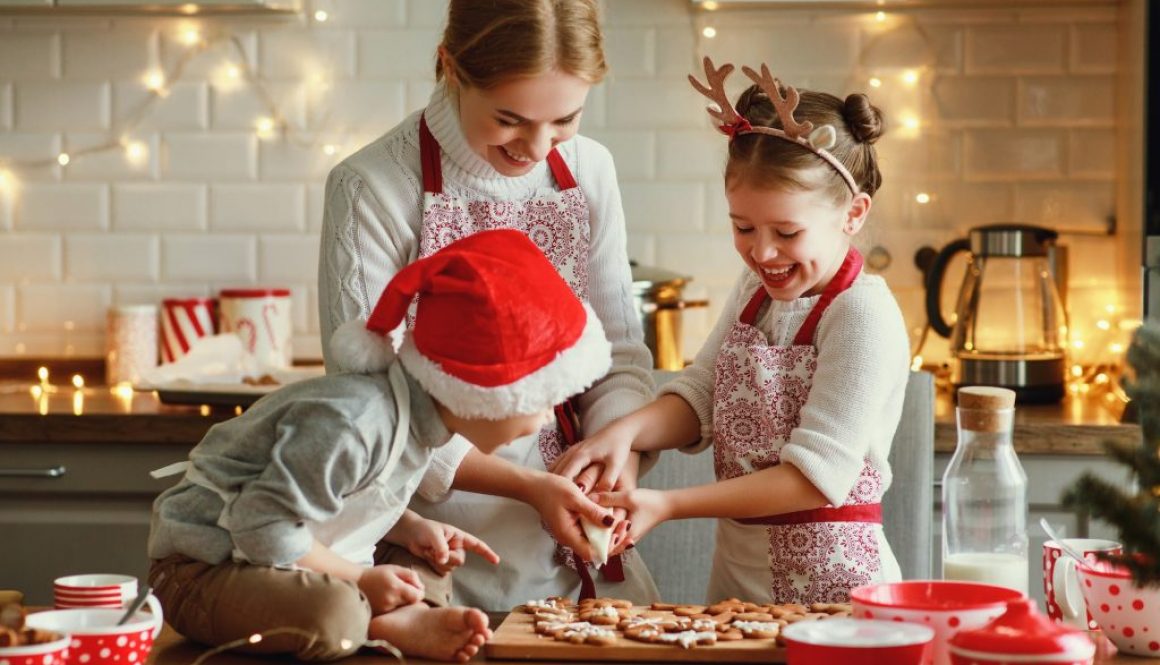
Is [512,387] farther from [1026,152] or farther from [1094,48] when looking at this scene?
[1094,48]

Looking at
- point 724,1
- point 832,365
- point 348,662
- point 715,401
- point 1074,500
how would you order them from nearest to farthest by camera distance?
point 1074,500, point 348,662, point 832,365, point 715,401, point 724,1

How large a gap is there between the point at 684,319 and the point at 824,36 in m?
0.64

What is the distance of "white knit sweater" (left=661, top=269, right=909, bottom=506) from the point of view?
1512mm

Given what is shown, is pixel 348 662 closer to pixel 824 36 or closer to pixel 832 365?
pixel 832 365

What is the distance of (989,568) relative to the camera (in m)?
1.37

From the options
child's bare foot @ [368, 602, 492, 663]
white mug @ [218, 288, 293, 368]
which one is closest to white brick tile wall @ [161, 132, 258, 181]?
white mug @ [218, 288, 293, 368]

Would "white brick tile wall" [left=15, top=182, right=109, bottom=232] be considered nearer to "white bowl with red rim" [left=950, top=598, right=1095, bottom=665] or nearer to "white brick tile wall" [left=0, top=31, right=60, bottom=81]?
"white brick tile wall" [left=0, top=31, right=60, bottom=81]

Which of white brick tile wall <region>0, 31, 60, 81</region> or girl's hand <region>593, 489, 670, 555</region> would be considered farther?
white brick tile wall <region>0, 31, 60, 81</region>

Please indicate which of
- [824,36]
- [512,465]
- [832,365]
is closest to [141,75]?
[824,36]

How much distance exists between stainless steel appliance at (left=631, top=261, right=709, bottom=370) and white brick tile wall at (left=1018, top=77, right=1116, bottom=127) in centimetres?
83

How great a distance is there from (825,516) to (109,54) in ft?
6.58

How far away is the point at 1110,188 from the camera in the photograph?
2846 mm

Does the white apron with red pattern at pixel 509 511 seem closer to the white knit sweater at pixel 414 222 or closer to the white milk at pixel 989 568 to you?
the white knit sweater at pixel 414 222

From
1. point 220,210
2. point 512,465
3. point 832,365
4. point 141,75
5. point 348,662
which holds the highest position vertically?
point 141,75
